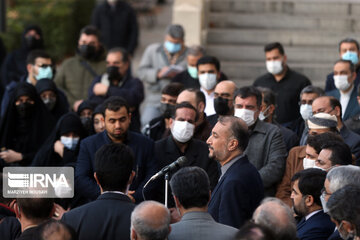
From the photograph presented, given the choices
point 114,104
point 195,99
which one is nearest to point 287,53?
point 195,99

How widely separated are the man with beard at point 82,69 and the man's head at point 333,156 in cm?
559

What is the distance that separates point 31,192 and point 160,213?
1.29 meters

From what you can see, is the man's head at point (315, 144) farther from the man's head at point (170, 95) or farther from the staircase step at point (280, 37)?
the staircase step at point (280, 37)

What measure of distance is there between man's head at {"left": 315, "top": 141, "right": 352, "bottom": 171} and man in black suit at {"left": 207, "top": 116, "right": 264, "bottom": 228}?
2.72 ft

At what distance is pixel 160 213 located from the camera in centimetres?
580

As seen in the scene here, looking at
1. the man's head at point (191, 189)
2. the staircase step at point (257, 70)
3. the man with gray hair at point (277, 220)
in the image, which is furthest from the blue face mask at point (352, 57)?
the man with gray hair at point (277, 220)

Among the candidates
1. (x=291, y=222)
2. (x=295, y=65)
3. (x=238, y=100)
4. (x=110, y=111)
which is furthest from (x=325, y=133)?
(x=295, y=65)

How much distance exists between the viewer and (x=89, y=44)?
Answer: 12750 mm

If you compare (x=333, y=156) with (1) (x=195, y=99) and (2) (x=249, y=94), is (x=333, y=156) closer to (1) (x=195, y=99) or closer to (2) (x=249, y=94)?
(2) (x=249, y=94)

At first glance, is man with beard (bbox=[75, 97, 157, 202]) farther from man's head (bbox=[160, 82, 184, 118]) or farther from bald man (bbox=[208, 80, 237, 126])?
man's head (bbox=[160, 82, 184, 118])

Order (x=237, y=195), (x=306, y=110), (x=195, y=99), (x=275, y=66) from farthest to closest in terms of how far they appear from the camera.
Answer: (x=275, y=66)
(x=306, y=110)
(x=195, y=99)
(x=237, y=195)

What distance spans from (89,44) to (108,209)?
6.63m

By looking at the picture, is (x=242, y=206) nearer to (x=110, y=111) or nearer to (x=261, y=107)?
(x=110, y=111)

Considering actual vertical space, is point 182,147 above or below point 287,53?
below
